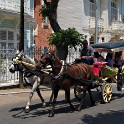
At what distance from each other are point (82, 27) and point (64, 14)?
1985mm

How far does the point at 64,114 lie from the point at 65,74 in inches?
48.0

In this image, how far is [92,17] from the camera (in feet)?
107

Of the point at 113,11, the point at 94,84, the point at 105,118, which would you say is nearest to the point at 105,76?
the point at 94,84

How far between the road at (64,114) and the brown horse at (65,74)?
412mm

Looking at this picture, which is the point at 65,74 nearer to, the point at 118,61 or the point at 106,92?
the point at 106,92

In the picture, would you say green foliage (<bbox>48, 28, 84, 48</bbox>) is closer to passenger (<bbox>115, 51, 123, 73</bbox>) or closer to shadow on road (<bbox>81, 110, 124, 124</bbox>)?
passenger (<bbox>115, 51, 123, 73</bbox>)

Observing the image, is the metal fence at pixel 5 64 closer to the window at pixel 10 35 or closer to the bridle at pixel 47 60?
the window at pixel 10 35

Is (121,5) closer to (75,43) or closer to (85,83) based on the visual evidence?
(75,43)

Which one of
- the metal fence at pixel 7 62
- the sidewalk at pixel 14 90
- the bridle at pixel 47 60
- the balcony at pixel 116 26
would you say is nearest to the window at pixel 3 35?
the metal fence at pixel 7 62

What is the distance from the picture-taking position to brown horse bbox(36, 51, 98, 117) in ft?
35.3

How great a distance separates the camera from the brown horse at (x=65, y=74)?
1077 cm

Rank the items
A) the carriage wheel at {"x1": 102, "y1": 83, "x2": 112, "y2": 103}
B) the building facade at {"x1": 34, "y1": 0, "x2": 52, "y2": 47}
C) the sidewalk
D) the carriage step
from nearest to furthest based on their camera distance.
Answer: the carriage step
the carriage wheel at {"x1": 102, "y1": 83, "x2": 112, "y2": 103}
the sidewalk
the building facade at {"x1": 34, "y1": 0, "x2": 52, "y2": 47}

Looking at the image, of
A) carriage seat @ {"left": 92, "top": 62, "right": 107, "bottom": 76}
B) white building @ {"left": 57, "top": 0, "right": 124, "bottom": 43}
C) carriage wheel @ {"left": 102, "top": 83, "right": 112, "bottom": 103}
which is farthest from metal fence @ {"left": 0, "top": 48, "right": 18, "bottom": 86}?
white building @ {"left": 57, "top": 0, "right": 124, "bottom": 43}

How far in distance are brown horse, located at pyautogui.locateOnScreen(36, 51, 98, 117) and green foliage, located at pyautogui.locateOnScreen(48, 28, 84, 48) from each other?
6323mm
